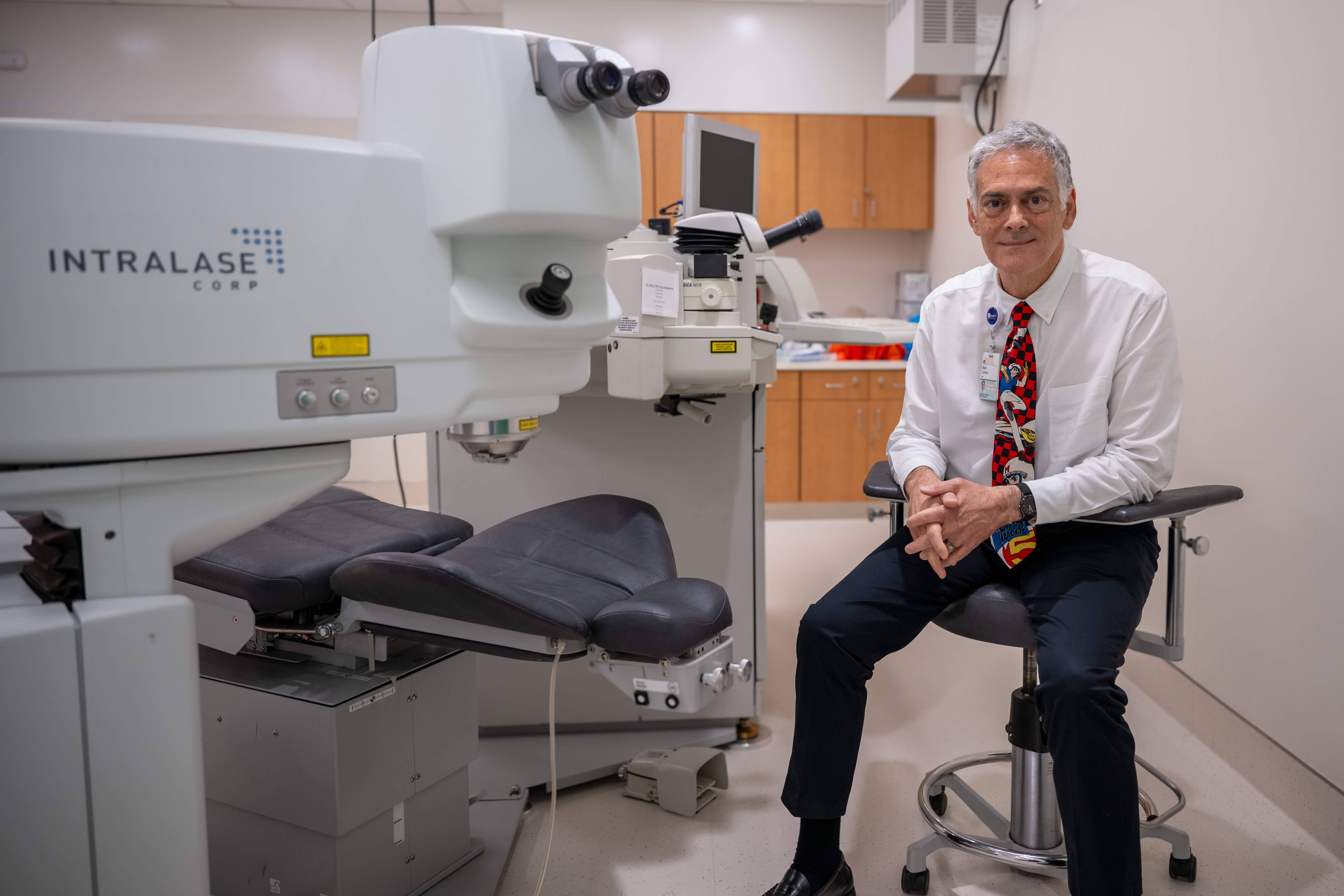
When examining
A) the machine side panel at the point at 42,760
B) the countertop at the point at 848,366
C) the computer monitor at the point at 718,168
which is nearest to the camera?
the machine side panel at the point at 42,760

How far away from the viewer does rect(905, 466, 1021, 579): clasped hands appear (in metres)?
1.34

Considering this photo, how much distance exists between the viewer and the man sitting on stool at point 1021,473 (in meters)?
1.33

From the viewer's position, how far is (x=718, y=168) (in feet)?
6.86

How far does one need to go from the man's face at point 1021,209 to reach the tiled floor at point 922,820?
108 centimetres

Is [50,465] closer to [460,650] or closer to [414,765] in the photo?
[460,650]

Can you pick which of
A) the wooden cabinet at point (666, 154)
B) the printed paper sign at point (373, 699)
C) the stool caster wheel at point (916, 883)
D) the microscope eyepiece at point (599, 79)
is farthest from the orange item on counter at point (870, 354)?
the microscope eyepiece at point (599, 79)

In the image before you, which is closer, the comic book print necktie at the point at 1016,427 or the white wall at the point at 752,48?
the comic book print necktie at the point at 1016,427

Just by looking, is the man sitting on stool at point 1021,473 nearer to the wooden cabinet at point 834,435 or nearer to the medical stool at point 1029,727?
the medical stool at point 1029,727

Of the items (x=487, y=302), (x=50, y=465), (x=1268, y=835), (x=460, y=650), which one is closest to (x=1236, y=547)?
(x=1268, y=835)

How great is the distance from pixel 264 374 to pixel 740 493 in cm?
136

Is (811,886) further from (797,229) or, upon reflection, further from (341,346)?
(797,229)

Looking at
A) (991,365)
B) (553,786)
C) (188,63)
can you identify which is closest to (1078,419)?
(991,365)

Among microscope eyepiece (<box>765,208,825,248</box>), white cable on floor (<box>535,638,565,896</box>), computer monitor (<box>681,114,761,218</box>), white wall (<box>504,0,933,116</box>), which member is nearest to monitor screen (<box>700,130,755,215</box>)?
computer monitor (<box>681,114,761,218</box>)

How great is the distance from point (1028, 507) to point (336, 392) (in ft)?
3.31
